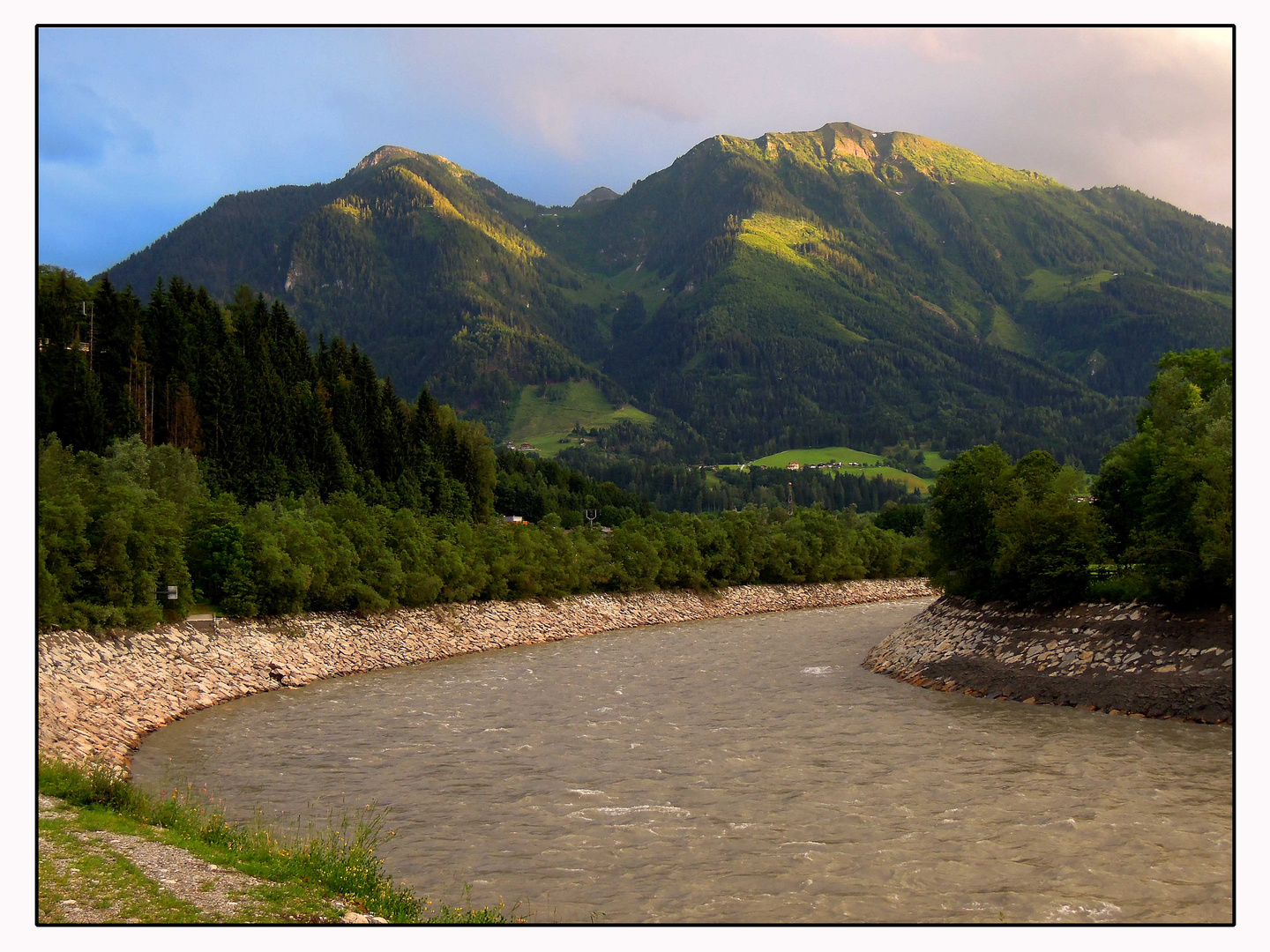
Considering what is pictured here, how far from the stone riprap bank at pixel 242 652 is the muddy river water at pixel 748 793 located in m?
1.87

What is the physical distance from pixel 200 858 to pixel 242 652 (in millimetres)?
34225

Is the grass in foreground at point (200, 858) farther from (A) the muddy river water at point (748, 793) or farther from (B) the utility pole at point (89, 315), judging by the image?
(B) the utility pole at point (89, 315)

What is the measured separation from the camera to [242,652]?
49562 millimetres

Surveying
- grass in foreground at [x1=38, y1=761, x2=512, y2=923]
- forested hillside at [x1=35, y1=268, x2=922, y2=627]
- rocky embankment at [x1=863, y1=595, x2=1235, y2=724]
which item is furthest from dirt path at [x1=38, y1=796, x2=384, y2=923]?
rocky embankment at [x1=863, y1=595, x2=1235, y2=724]

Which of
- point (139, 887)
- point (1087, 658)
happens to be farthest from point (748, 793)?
point (1087, 658)

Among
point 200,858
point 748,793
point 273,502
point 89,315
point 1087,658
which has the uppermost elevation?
point 89,315

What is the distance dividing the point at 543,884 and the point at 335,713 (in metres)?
23.6

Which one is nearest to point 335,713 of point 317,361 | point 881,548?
point 317,361

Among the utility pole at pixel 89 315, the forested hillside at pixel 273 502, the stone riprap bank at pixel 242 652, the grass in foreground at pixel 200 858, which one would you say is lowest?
the stone riprap bank at pixel 242 652

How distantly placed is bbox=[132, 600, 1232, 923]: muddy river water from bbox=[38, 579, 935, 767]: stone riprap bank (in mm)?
1868

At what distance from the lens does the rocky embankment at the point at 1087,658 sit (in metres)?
35.1

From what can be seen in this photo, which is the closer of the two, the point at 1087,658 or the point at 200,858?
the point at 200,858

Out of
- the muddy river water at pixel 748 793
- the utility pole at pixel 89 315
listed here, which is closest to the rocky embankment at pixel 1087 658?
the muddy river water at pixel 748 793

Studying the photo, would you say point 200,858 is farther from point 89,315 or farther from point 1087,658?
point 89,315
